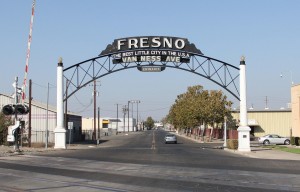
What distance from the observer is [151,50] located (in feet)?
146

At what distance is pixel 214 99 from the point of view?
250 ft

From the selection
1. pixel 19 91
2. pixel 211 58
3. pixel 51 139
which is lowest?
pixel 51 139

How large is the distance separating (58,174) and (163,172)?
4.33 meters

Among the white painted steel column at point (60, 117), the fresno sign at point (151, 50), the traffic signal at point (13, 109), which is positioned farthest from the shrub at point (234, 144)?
the traffic signal at point (13, 109)

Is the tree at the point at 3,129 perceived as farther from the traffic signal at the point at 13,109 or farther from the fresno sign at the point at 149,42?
the traffic signal at the point at 13,109

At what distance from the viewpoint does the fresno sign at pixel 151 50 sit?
44625mm

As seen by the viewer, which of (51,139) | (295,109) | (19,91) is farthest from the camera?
(51,139)

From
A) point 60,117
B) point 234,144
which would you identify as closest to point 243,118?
point 234,144

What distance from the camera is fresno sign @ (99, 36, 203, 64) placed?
44625 millimetres

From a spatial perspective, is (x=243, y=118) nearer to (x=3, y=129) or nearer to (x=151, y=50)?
(x=151, y=50)

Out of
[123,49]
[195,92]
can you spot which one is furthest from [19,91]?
[195,92]

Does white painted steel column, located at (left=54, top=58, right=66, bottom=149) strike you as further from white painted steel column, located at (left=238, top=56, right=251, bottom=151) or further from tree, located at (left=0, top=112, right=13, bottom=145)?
white painted steel column, located at (left=238, top=56, right=251, bottom=151)

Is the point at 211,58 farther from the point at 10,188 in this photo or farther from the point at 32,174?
the point at 10,188

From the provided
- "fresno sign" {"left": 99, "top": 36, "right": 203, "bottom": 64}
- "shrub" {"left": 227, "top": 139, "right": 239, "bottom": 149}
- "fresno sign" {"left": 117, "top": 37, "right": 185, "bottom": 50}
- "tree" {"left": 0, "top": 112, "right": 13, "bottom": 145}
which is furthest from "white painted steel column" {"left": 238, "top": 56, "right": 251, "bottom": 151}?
"tree" {"left": 0, "top": 112, "right": 13, "bottom": 145}
